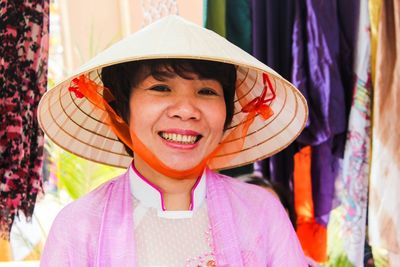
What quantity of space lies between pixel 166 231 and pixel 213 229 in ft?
0.33

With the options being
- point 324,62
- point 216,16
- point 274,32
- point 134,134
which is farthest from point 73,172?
point 134,134

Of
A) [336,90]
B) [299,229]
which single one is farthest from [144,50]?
[299,229]

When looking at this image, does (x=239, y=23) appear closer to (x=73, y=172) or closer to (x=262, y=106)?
(x=262, y=106)

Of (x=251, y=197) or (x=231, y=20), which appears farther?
(x=231, y=20)

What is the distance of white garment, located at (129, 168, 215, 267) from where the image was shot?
109 centimetres

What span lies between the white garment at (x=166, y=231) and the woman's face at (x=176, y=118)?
0.10m

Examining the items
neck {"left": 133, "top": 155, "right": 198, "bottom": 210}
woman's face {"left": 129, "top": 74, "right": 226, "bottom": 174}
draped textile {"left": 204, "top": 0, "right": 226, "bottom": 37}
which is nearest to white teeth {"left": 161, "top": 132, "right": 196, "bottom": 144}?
woman's face {"left": 129, "top": 74, "right": 226, "bottom": 174}

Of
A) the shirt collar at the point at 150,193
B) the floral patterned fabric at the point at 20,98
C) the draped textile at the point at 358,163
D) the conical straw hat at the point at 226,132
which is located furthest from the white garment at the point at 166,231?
the draped textile at the point at 358,163

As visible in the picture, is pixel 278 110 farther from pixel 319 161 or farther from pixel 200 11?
pixel 200 11

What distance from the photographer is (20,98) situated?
1670mm

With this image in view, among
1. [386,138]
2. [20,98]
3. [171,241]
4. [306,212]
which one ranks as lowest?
[306,212]

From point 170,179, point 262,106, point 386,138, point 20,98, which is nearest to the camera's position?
point 170,179

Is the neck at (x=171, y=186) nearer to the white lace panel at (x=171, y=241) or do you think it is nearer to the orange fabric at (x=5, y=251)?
the white lace panel at (x=171, y=241)

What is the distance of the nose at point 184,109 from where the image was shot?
1.07 metres
